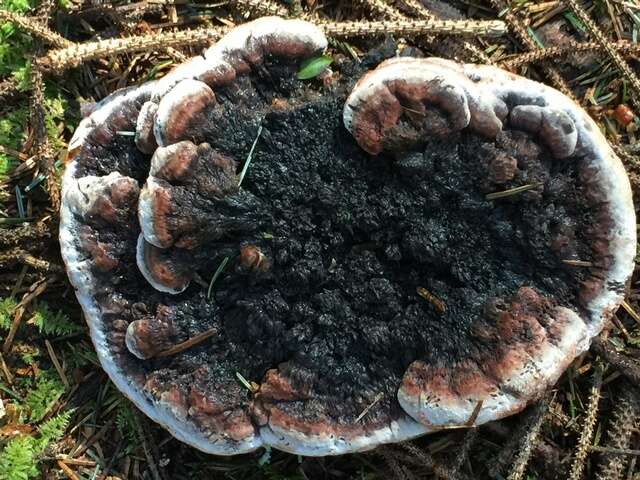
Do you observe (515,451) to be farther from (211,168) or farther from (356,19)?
(356,19)

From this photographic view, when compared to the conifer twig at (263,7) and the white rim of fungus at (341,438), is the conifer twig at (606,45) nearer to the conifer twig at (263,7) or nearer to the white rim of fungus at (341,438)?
the conifer twig at (263,7)

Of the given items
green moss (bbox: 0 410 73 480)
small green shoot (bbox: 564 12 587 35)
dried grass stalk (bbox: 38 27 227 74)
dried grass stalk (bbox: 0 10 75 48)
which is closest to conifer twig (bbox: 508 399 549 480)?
small green shoot (bbox: 564 12 587 35)

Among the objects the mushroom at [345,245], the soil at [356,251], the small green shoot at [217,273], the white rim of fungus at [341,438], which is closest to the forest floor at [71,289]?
the white rim of fungus at [341,438]

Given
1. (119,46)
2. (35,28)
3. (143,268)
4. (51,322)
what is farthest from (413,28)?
(51,322)

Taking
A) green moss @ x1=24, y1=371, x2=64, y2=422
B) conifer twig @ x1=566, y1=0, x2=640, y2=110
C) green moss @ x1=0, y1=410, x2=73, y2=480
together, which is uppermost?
conifer twig @ x1=566, y1=0, x2=640, y2=110

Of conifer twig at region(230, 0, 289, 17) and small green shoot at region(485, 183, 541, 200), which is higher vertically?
conifer twig at region(230, 0, 289, 17)

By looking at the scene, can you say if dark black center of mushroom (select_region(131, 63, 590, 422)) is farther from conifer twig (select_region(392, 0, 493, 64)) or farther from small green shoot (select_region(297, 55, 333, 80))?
conifer twig (select_region(392, 0, 493, 64))

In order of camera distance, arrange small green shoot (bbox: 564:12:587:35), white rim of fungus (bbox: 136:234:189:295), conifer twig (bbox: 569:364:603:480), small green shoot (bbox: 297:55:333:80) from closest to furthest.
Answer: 1. white rim of fungus (bbox: 136:234:189:295)
2. small green shoot (bbox: 297:55:333:80)
3. conifer twig (bbox: 569:364:603:480)
4. small green shoot (bbox: 564:12:587:35)
